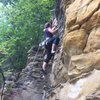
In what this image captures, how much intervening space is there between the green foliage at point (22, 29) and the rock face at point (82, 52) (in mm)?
8924

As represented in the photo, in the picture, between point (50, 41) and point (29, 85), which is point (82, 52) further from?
point (29, 85)

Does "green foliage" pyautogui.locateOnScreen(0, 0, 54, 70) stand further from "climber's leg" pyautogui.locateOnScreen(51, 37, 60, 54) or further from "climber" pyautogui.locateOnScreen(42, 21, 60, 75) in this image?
"climber's leg" pyautogui.locateOnScreen(51, 37, 60, 54)

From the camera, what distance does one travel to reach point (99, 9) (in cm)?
800

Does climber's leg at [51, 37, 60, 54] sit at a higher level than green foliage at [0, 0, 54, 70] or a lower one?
lower

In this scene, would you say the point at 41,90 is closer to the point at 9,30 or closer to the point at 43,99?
the point at 43,99

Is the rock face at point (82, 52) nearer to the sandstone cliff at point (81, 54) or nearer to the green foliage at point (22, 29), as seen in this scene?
the sandstone cliff at point (81, 54)

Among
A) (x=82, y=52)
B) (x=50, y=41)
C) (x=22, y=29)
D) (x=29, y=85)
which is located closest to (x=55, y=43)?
(x=50, y=41)

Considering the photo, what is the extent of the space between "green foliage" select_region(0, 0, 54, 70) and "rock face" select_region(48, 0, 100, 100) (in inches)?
351

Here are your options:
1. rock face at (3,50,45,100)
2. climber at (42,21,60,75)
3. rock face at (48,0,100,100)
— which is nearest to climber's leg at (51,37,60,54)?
climber at (42,21,60,75)

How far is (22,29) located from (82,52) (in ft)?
36.4

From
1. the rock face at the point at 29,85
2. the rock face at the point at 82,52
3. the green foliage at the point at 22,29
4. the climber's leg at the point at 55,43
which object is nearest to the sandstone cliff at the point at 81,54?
the rock face at the point at 82,52

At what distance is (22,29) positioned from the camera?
18.9m

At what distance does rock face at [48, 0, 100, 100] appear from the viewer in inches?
290

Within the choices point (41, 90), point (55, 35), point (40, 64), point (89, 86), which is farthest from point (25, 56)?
point (89, 86)
